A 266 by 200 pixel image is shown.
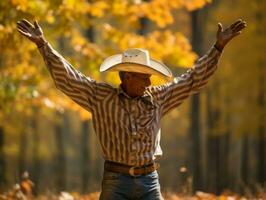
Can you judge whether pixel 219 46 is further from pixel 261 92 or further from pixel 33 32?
pixel 261 92

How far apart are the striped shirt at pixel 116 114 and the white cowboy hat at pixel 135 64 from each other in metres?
0.20

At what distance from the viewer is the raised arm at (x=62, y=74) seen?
6.30m

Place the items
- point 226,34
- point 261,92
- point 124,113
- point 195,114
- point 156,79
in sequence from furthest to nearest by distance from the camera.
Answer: point 261,92 < point 195,114 < point 156,79 < point 226,34 < point 124,113

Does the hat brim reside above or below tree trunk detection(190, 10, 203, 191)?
below

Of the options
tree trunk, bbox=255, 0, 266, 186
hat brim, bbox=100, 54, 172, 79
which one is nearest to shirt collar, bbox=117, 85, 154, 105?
hat brim, bbox=100, 54, 172, 79

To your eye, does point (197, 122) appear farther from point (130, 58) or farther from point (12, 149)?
point (130, 58)

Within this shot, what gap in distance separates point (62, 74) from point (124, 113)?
645 mm

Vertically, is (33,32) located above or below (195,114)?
below

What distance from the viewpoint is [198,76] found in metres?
6.79

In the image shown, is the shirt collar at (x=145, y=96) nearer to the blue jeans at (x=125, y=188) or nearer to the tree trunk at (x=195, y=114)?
the blue jeans at (x=125, y=188)

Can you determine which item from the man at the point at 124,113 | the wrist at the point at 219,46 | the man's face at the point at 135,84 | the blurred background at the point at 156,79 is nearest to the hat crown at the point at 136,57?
the man at the point at 124,113

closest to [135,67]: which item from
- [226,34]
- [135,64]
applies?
[135,64]

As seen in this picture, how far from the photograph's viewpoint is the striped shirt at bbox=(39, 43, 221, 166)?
6199 mm

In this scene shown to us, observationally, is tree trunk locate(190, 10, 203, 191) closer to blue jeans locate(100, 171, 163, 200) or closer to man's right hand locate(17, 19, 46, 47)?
man's right hand locate(17, 19, 46, 47)
